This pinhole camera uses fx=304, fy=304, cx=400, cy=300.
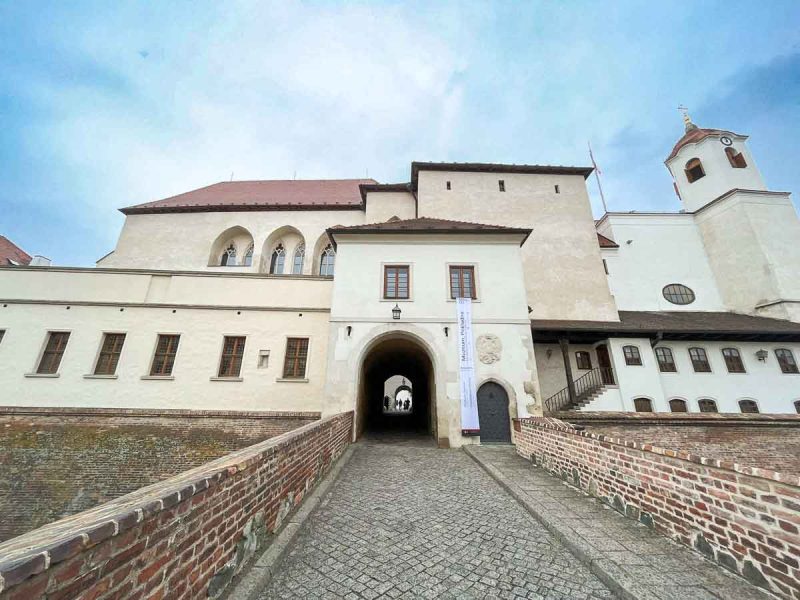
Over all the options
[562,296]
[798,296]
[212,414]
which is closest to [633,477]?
[212,414]

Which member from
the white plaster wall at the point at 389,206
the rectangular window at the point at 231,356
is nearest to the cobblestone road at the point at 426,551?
the rectangular window at the point at 231,356

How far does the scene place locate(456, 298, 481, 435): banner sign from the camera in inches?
387

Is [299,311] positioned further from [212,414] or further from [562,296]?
[562,296]

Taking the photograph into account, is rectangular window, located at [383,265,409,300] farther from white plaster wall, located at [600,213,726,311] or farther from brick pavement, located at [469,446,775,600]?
white plaster wall, located at [600,213,726,311]

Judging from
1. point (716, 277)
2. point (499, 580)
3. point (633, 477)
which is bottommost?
point (499, 580)

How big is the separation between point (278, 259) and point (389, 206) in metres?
7.95

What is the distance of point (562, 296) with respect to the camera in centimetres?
1627

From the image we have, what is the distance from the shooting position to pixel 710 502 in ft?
10.4

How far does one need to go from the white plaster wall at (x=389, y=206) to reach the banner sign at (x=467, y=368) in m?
9.27

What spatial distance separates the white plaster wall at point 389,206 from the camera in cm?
1855

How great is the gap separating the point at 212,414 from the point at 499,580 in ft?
37.1

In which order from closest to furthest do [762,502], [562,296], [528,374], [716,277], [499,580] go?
[762,502], [499,580], [528,374], [562,296], [716,277]

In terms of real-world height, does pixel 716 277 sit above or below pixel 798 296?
above

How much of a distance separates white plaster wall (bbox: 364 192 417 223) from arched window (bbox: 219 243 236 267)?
9.03 metres
